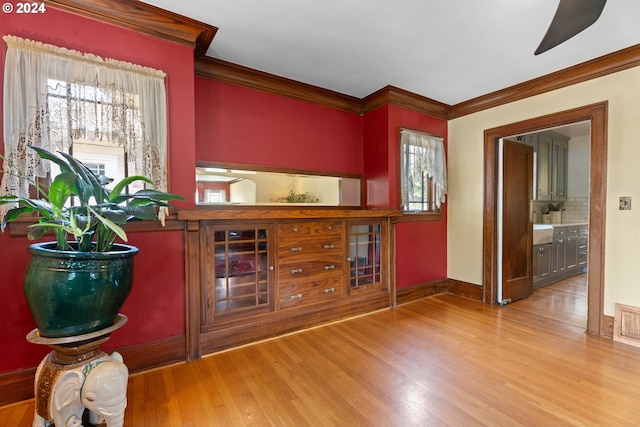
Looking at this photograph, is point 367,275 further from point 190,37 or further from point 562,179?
point 562,179

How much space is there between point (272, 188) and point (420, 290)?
7.57ft

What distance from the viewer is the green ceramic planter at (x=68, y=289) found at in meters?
1.25

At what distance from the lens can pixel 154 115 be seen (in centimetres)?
202

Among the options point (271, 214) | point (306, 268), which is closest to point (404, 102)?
point (271, 214)

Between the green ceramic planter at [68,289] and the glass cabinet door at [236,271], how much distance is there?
2.98 feet

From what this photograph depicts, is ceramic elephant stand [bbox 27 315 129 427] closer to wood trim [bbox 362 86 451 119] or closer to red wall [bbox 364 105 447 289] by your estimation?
red wall [bbox 364 105 447 289]

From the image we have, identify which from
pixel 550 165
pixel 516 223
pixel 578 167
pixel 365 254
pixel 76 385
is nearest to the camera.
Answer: pixel 76 385

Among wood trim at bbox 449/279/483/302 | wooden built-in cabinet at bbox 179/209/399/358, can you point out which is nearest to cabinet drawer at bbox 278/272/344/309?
wooden built-in cabinet at bbox 179/209/399/358

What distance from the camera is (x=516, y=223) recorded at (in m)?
3.54

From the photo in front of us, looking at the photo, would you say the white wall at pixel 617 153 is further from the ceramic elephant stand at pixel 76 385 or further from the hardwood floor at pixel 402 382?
the ceramic elephant stand at pixel 76 385

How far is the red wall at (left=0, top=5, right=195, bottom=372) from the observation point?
167cm

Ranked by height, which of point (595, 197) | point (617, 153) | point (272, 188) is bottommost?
point (595, 197)

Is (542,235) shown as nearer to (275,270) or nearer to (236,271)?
(275,270)

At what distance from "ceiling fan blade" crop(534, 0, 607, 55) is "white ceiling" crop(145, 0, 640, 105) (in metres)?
0.66
